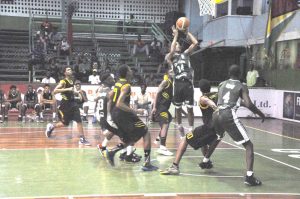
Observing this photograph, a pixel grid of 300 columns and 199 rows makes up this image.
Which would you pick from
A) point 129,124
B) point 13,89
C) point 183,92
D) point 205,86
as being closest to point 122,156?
point 129,124

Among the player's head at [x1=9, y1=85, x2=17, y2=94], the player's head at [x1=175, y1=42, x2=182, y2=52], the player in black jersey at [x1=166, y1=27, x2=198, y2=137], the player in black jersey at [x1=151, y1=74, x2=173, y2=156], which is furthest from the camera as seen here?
the player's head at [x1=9, y1=85, x2=17, y2=94]

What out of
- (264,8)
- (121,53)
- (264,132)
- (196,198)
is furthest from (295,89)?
(196,198)

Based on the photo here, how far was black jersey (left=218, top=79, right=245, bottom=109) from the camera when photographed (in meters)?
7.48

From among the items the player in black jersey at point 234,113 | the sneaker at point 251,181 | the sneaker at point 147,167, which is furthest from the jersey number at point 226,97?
the sneaker at point 147,167

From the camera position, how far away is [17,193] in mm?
6719

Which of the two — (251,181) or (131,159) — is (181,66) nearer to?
(131,159)

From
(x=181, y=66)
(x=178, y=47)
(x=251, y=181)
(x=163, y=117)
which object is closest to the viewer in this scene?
(x=251, y=181)

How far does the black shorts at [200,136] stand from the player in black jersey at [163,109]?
6.76ft

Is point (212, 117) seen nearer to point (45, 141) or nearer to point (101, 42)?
point (45, 141)

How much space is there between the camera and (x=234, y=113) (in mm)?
7535

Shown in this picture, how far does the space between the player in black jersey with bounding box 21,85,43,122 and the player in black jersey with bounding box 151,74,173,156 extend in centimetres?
858

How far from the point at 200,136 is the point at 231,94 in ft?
3.30

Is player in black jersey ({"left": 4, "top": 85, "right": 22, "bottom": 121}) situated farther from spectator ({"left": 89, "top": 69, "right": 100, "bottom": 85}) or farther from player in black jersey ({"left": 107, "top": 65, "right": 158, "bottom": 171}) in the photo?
player in black jersey ({"left": 107, "top": 65, "right": 158, "bottom": 171})

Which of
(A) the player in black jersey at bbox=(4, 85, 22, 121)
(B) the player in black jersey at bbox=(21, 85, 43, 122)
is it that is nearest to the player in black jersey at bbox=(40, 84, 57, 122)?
(B) the player in black jersey at bbox=(21, 85, 43, 122)
